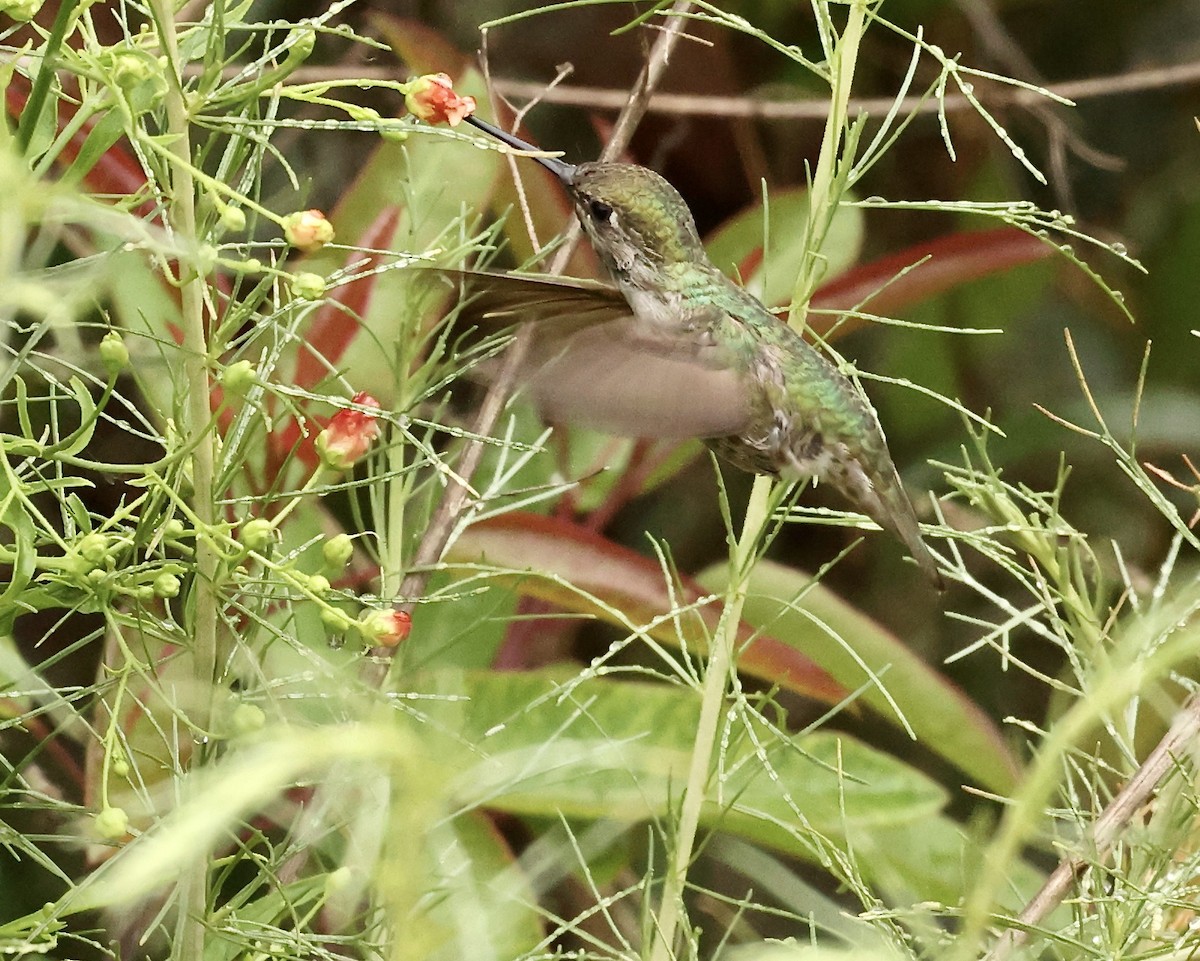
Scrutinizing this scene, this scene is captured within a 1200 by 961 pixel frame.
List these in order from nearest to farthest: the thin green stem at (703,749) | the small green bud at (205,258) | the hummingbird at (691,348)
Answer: the small green bud at (205,258) → the thin green stem at (703,749) → the hummingbird at (691,348)

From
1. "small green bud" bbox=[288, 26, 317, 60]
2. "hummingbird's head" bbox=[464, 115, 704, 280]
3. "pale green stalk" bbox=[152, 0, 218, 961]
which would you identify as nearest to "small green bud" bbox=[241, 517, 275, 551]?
"pale green stalk" bbox=[152, 0, 218, 961]

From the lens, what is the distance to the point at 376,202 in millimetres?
852

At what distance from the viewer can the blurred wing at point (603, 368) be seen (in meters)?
0.55

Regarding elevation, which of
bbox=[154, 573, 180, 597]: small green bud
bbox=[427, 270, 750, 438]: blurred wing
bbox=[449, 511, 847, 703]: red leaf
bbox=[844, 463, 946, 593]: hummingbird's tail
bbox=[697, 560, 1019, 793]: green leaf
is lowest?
bbox=[697, 560, 1019, 793]: green leaf

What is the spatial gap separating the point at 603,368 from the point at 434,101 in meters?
0.20

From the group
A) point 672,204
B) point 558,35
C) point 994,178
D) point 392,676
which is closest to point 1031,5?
point 994,178

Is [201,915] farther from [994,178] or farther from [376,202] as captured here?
[994,178]

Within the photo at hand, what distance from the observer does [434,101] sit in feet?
1.26

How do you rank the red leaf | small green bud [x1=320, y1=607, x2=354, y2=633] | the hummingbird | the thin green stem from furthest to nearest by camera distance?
the red leaf, the hummingbird, the thin green stem, small green bud [x1=320, y1=607, x2=354, y2=633]

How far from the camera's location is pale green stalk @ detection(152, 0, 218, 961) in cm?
36

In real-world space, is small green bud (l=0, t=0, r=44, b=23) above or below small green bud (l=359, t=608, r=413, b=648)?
above

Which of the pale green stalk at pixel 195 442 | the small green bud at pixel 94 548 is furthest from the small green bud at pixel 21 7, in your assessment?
the small green bud at pixel 94 548

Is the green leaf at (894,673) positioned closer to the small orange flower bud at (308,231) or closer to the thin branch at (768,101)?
the thin branch at (768,101)

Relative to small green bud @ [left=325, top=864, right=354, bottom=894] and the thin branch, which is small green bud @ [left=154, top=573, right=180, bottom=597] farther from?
the thin branch
